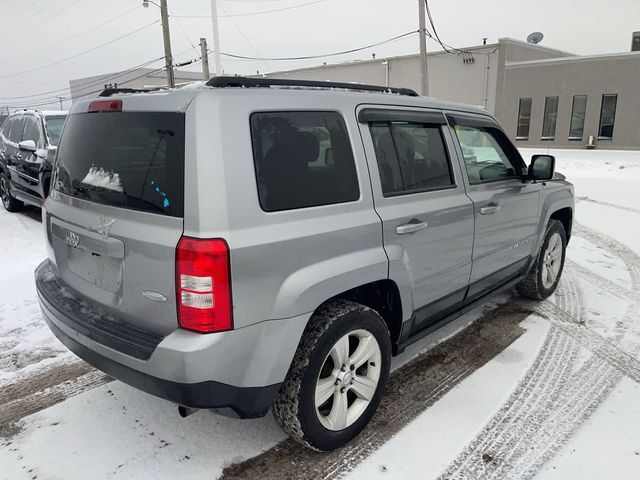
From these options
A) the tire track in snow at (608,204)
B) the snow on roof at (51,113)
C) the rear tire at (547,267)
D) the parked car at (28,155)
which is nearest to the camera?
the rear tire at (547,267)

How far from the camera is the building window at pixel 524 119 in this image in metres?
26.1

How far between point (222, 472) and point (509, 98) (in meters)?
27.5

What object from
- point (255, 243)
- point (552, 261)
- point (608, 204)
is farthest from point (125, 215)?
point (608, 204)

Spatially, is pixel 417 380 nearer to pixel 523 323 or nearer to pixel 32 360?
pixel 523 323

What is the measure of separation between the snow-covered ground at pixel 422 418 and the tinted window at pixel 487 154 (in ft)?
4.52

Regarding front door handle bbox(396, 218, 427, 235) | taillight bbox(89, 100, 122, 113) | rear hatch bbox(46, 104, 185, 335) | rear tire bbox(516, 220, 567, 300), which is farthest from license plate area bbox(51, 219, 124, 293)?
rear tire bbox(516, 220, 567, 300)

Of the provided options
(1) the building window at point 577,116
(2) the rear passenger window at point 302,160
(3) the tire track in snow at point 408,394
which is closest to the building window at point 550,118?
(1) the building window at point 577,116

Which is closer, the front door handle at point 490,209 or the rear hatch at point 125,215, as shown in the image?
→ the rear hatch at point 125,215

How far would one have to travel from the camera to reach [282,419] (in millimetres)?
2549

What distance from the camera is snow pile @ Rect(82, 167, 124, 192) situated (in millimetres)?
2490

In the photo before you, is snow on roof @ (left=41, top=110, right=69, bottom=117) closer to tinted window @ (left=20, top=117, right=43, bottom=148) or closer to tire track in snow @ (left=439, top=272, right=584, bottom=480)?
tinted window @ (left=20, top=117, right=43, bottom=148)

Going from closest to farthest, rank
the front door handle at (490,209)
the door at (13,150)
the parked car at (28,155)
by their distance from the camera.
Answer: the front door handle at (490,209)
the parked car at (28,155)
the door at (13,150)

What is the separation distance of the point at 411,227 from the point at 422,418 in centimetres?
118

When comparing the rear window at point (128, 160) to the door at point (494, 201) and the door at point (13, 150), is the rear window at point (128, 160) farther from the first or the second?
the door at point (13, 150)
